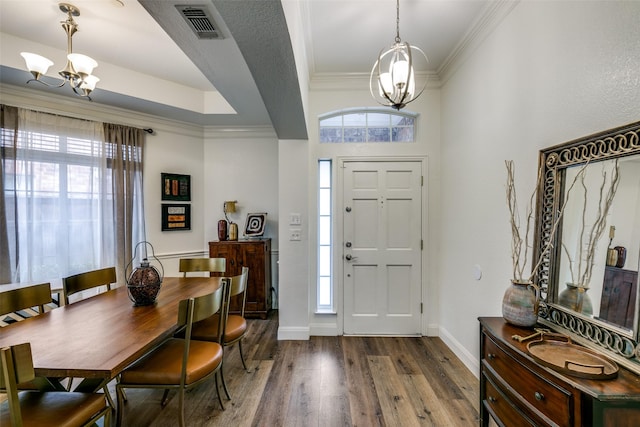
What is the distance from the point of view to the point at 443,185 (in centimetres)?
297

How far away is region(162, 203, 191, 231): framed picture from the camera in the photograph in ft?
12.1

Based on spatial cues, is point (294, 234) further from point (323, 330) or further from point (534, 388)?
point (534, 388)

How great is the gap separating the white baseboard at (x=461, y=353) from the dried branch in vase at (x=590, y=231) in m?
1.40

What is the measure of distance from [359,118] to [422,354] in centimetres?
280

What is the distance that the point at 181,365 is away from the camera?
1621 millimetres

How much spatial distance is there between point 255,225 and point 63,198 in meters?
2.20

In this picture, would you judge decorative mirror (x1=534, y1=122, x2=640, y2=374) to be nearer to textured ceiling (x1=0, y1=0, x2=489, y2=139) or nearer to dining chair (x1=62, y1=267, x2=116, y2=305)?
textured ceiling (x1=0, y1=0, x2=489, y2=139)

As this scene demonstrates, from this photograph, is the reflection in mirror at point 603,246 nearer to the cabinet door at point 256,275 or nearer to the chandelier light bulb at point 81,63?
the cabinet door at point 256,275

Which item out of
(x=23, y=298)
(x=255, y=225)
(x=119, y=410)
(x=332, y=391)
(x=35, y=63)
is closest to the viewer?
(x=119, y=410)

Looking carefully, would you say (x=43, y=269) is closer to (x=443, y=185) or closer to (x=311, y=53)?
(x=311, y=53)

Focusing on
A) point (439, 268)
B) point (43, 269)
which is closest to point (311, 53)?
point (439, 268)

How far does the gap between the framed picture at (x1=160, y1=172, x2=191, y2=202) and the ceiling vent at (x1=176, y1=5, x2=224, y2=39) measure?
8.12 feet

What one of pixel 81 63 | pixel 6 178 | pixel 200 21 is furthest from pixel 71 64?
pixel 6 178

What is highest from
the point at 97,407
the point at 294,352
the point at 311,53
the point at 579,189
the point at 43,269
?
the point at 311,53
